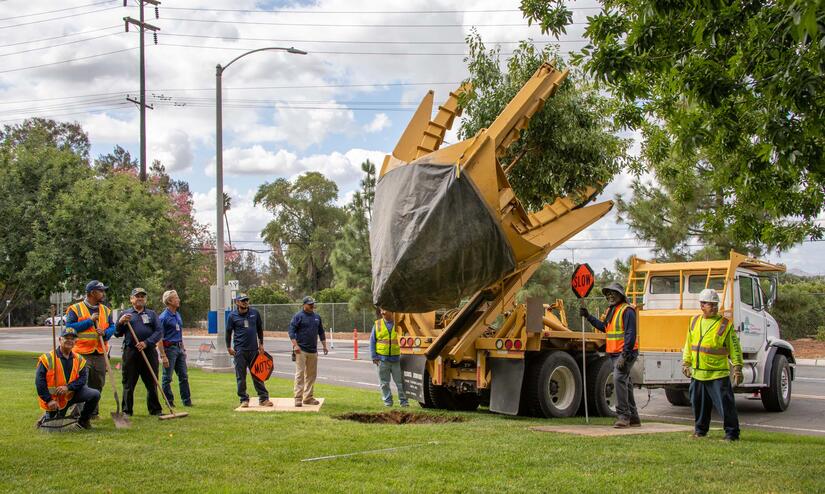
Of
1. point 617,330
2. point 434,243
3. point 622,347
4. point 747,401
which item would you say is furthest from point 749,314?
point 434,243

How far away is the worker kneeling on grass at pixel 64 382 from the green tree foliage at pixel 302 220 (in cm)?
5370

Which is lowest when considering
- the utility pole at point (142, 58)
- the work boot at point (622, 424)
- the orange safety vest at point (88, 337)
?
the work boot at point (622, 424)

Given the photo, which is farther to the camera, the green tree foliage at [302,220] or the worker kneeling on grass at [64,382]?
the green tree foliage at [302,220]

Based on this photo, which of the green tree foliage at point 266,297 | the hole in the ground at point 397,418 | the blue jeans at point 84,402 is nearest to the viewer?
the blue jeans at point 84,402

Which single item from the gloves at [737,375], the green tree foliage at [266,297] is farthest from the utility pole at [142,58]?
the gloves at [737,375]

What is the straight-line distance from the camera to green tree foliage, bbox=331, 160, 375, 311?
4103 cm

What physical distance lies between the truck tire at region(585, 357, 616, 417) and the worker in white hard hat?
286cm

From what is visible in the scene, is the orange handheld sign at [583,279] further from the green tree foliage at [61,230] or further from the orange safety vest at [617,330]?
the green tree foliage at [61,230]

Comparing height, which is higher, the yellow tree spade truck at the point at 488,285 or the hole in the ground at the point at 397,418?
the yellow tree spade truck at the point at 488,285

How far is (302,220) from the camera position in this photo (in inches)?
2562

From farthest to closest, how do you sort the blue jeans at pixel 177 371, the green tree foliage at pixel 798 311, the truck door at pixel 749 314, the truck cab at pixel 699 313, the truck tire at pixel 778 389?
the green tree foliage at pixel 798 311 < the truck tire at pixel 778 389 < the truck door at pixel 749 314 < the truck cab at pixel 699 313 < the blue jeans at pixel 177 371

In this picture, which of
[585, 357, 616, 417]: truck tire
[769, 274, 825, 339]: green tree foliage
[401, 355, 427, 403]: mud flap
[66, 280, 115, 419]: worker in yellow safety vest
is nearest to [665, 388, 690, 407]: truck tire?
[585, 357, 616, 417]: truck tire

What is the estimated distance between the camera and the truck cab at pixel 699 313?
13703mm

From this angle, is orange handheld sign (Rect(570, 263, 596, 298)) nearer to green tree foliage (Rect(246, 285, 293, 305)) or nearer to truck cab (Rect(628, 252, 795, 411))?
truck cab (Rect(628, 252, 795, 411))
